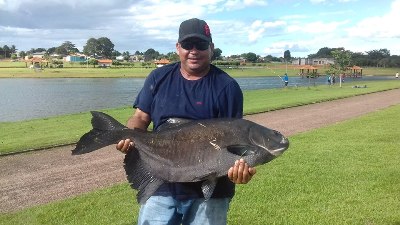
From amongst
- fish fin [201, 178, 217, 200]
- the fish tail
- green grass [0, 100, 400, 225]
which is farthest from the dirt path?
fish fin [201, 178, 217, 200]

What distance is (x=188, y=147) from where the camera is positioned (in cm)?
368

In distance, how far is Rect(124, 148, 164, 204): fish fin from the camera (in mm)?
3789

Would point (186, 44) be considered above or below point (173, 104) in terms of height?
above

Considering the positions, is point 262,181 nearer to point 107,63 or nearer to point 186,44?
point 186,44

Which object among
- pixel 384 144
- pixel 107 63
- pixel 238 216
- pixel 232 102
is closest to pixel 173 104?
pixel 232 102

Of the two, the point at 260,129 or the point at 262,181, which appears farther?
the point at 262,181

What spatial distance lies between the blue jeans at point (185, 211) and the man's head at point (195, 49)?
0.96 m

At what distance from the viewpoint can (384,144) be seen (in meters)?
13.5

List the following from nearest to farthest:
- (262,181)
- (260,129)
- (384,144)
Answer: (260,129), (262,181), (384,144)

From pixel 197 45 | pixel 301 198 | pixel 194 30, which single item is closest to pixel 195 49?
pixel 197 45

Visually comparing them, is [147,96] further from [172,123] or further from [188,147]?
[188,147]

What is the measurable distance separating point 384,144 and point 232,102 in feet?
35.2

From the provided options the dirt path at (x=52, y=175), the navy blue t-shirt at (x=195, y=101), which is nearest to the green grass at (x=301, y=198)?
the dirt path at (x=52, y=175)

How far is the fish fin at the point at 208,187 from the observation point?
142 inches
